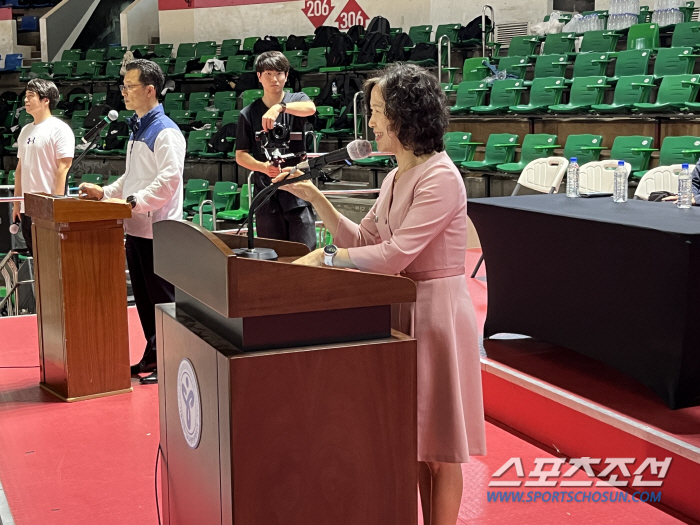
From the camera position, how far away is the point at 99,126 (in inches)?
132

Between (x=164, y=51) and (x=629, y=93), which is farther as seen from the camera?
(x=164, y=51)

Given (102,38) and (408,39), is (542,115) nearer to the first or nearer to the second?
(408,39)

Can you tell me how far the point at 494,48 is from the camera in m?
9.32

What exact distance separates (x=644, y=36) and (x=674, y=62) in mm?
915

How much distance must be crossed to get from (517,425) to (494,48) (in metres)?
7.17

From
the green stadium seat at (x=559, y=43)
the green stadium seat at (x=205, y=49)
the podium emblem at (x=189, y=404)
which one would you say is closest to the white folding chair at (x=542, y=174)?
the podium emblem at (x=189, y=404)

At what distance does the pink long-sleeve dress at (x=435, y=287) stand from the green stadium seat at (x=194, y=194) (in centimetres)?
706

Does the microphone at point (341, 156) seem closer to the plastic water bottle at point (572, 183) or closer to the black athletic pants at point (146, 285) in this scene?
the black athletic pants at point (146, 285)

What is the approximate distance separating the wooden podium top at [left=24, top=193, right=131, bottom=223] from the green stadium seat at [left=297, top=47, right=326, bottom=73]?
283 inches

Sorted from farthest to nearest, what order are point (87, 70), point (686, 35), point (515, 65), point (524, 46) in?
1. point (87, 70)
2. point (524, 46)
3. point (515, 65)
4. point (686, 35)

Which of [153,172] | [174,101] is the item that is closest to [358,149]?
[153,172]

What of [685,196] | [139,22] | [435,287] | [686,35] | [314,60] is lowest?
[435,287]

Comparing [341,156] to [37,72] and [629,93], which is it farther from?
[37,72]

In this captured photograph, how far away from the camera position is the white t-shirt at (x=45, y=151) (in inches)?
179
